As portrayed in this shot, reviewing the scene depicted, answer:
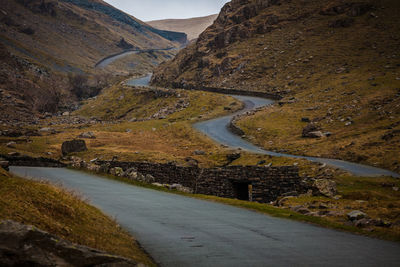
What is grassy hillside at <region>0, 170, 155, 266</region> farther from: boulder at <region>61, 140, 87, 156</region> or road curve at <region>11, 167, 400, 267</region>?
boulder at <region>61, 140, 87, 156</region>

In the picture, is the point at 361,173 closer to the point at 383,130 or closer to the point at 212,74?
the point at 383,130

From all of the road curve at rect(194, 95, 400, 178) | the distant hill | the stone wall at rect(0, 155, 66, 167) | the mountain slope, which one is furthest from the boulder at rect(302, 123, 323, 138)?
the distant hill

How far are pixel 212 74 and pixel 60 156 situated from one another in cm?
7010

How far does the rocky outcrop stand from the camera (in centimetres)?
511

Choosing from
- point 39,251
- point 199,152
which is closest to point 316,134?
point 199,152

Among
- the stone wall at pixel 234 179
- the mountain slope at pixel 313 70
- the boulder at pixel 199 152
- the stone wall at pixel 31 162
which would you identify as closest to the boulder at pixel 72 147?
the stone wall at pixel 31 162

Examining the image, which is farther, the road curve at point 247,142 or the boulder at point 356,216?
the road curve at point 247,142

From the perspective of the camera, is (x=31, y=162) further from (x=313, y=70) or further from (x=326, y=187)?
(x=313, y=70)

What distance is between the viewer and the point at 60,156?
40.8 m

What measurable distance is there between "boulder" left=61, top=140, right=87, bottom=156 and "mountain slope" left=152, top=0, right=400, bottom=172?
80.6 feet

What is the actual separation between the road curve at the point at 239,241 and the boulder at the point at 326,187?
7.88m

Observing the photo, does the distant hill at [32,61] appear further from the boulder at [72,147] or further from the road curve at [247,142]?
the road curve at [247,142]

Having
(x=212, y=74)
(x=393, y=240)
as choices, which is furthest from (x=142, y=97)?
(x=393, y=240)

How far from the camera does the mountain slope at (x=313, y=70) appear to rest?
41.7 meters
